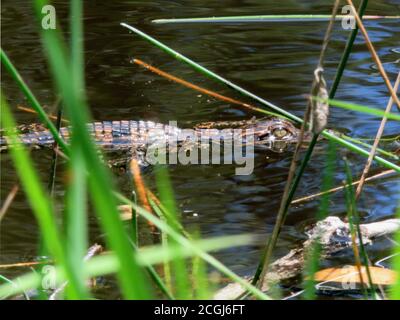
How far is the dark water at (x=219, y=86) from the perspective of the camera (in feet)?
10.9

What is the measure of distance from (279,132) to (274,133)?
3 centimetres

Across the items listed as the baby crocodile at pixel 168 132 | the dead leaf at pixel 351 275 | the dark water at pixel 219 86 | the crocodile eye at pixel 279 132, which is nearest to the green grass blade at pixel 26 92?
the dark water at pixel 219 86

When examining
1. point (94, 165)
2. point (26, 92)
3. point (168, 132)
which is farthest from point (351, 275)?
point (168, 132)

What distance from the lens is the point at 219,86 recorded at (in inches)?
226

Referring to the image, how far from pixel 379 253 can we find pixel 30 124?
2.81 metres

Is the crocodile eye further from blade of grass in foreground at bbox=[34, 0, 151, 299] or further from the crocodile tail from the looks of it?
blade of grass in foreground at bbox=[34, 0, 151, 299]

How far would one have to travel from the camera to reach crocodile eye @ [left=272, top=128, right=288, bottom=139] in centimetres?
478

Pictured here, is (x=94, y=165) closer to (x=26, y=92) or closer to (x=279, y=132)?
(x=26, y=92)

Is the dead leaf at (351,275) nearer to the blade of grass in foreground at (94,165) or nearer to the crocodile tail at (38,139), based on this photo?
the blade of grass in foreground at (94,165)

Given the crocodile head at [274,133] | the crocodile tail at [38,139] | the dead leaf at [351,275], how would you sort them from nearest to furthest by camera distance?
the dead leaf at [351,275] → the crocodile tail at [38,139] → the crocodile head at [274,133]

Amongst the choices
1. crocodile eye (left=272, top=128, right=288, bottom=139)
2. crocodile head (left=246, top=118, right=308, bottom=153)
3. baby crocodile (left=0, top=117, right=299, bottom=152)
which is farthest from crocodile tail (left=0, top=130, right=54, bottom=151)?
crocodile eye (left=272, top=128, right=288, bottom=139)

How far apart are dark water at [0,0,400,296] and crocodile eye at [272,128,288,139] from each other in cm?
16

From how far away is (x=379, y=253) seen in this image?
9.24 feet
